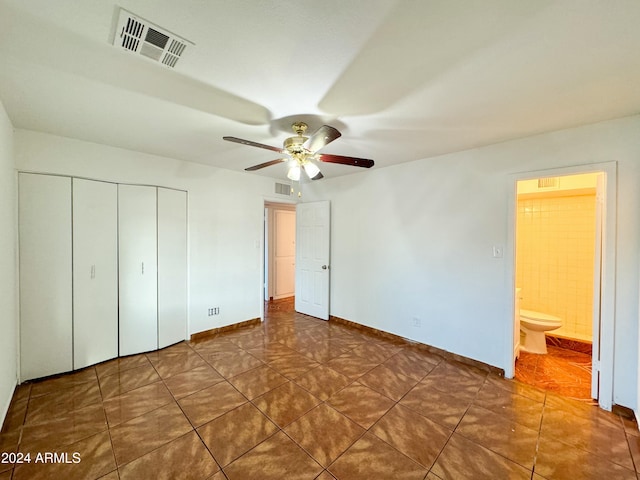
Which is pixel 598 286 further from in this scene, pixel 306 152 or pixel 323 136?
pixel 306 152

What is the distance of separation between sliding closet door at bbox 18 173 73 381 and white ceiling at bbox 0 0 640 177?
0.63 meters

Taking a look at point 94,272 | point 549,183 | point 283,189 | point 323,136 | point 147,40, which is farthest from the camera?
point 283,189

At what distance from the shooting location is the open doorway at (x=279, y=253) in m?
5.74

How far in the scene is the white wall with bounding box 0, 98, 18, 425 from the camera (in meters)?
1.92

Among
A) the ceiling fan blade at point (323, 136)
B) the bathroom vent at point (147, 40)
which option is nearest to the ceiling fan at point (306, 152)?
the ceiling fan blade at point (323, 136)

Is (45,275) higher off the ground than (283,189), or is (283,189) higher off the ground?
(283,189)

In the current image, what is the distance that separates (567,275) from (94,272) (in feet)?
20.2

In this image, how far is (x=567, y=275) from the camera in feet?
11.9

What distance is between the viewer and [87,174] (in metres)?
2.69

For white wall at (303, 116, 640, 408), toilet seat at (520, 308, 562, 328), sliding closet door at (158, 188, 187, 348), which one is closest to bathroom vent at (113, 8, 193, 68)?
sliding closet door at (158, 188, 187, 348)

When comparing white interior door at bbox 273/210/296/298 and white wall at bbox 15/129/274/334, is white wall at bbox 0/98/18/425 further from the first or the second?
white interior door at bbox 273/210/296/298

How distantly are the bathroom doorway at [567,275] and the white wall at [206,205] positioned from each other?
3496 millimetres

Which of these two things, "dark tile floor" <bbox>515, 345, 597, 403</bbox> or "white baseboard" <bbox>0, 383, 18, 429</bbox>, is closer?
"white baseboard" <bbox>0, 383, 18, 429</bbox>

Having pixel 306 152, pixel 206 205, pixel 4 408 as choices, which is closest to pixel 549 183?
pixel 306 152
